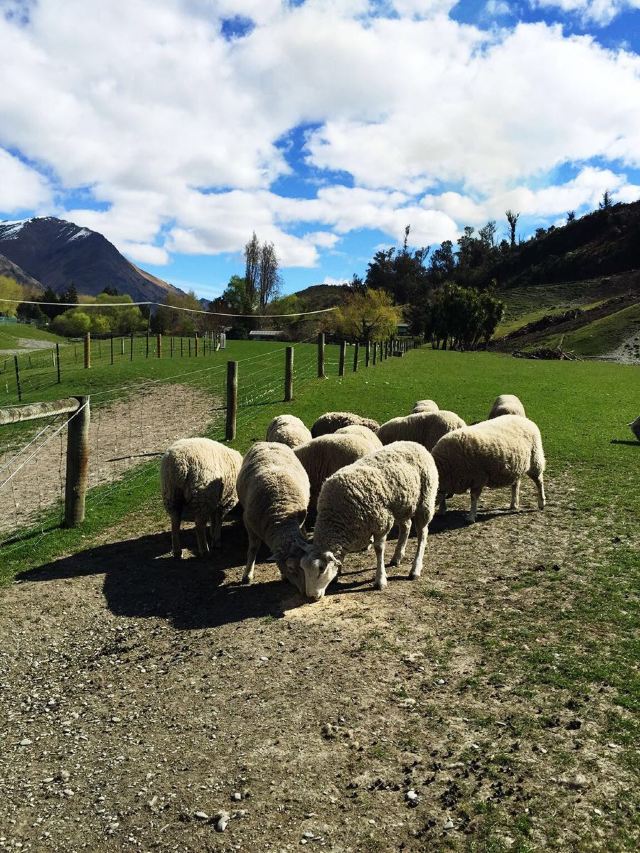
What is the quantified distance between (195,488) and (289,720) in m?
3.95

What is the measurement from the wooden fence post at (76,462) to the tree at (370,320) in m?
63.6

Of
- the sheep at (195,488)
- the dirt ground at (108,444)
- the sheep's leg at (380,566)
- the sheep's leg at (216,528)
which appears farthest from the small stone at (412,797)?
the dirt ground at (108,444)

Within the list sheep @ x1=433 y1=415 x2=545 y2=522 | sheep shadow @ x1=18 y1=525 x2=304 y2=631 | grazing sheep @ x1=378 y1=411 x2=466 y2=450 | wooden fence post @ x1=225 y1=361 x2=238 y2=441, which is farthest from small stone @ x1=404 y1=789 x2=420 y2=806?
wooden fence post @ x1=225 y1=361 x2=238 y2=441

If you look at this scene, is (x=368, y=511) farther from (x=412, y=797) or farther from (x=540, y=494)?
(x=540, y=494)

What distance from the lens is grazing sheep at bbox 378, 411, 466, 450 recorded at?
10367 mm

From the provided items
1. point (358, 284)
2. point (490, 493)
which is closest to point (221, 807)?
point (490, 493)

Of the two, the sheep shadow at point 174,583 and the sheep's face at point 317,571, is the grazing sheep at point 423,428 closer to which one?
the sheep shadow at point 174,583

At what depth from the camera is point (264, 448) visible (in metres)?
8.09

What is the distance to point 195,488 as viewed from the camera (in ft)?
25.2

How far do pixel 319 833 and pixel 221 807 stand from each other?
64 centimetres

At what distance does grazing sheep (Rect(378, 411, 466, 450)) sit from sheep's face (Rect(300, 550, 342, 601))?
15.1 feet

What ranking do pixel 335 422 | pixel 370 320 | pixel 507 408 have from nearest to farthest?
1. pixel 335 422
2. pixel 507 408
3. pixel 370 320

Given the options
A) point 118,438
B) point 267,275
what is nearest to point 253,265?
point 267,275

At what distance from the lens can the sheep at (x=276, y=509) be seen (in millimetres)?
6535
